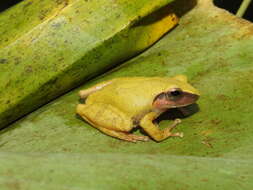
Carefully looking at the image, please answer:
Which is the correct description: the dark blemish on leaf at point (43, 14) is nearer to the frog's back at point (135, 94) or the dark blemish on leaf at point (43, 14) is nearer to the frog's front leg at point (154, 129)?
the frog's back at point (135, 94)

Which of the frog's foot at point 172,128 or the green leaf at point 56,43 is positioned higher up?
the green leaf at point 56,43

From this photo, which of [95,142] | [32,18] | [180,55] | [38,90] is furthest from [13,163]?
[180,55]

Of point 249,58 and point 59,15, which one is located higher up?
point 59,15

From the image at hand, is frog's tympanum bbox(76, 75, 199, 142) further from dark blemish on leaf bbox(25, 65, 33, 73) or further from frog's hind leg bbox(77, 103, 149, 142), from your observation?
dark blemish on leaf bbox(25, 65, 33, 73)

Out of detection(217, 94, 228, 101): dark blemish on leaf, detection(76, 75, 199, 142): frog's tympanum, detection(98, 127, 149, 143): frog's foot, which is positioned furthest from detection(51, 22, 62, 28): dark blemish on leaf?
detection(217, 94, 228, 101): dark blemish on leaf

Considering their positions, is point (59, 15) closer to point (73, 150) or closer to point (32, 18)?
point (32, 18)

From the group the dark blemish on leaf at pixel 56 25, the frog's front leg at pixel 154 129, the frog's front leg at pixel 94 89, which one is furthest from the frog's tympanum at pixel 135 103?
the dark blemish on leaf at pixel 56 25

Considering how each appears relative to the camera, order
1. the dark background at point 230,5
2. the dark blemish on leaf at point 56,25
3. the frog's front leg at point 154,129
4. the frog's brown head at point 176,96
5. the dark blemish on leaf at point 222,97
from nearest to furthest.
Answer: the frog's front leg at point 154,129, the frog's brown head at point 176,96, the dark blemish on leaf at point 222,97, the dark blemish on leaf at point 56,25, the dark background at point 230,5

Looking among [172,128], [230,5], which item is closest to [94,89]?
[172,128]
